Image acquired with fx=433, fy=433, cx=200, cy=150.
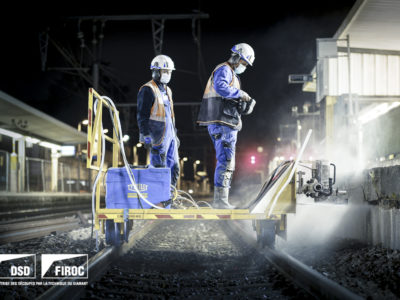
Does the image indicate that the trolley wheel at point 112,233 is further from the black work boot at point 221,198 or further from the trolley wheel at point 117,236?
the black work boot at point 221,198

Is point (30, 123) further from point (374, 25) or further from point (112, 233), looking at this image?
point (112, 233)

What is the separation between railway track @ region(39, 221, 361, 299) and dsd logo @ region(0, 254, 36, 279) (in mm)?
705

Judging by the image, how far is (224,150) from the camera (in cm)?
587

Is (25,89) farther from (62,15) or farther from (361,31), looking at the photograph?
(361,31)

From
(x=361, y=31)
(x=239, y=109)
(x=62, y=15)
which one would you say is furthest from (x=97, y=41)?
(x=239, y=109)

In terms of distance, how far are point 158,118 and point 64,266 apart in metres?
2.30

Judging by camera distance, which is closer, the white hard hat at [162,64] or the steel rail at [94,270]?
the steel rail at [94,270]

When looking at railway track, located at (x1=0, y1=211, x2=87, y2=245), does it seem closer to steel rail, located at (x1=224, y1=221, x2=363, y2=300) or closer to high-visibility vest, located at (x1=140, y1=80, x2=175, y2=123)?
high-visibility vest, located at (x1=140, y1=80, x2=175, y2=123)

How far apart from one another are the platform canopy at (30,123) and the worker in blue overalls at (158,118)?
13560 mm

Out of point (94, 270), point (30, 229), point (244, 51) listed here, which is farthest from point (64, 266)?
point (30, 229)

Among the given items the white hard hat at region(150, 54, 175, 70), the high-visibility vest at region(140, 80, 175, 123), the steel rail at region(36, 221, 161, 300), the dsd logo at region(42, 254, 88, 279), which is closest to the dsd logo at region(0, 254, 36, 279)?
the dsd logo at region(42, 254, 88, 279)

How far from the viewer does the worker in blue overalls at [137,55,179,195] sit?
595 centimetres

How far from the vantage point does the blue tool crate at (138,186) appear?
17.5 feet

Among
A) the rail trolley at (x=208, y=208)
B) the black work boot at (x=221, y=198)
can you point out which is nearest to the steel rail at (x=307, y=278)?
the rail trolley at (x=208, y=208)
